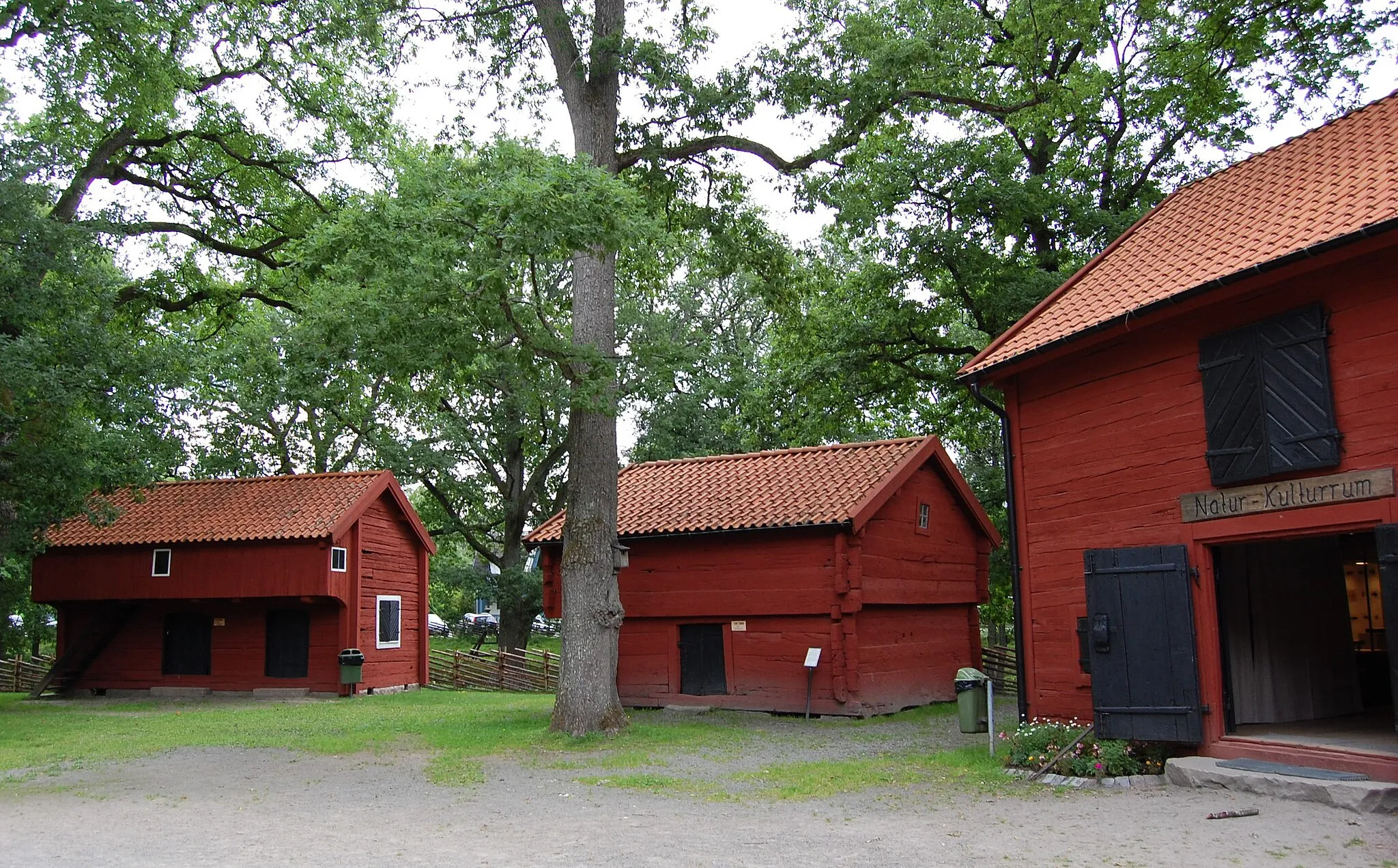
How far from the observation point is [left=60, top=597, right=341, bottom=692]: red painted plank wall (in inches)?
981

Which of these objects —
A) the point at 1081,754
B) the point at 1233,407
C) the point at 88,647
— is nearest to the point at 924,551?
the point at 1081,754

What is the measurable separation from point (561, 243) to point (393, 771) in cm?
686

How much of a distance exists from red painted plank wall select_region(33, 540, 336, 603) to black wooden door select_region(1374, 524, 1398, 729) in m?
20.2

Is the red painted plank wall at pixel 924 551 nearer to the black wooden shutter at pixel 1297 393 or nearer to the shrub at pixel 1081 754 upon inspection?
the shrub at pixel 1081 754

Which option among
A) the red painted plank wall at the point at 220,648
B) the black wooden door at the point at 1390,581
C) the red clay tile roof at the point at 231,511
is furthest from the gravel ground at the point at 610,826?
the red painted plank wall at the point at 220,648

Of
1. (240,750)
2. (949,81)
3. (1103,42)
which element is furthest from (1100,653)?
(1103,42)

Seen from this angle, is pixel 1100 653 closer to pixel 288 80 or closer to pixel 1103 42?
pixel 1103 42

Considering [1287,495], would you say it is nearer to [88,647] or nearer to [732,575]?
[732,575]

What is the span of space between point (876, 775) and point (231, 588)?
17439 millimetres

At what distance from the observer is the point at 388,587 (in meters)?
26.8

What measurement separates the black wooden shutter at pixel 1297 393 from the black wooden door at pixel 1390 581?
79cm

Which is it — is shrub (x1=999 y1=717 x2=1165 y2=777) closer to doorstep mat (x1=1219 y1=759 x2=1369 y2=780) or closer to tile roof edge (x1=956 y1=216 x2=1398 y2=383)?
doorstep mat (x1=1219 y1=759 x2=1369 y2=780)

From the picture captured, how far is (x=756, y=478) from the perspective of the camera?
21.5m

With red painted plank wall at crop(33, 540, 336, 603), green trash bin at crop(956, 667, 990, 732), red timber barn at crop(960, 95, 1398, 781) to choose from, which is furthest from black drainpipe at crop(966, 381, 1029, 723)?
red painted plank wall at crop(33, 540, 336, 603)
